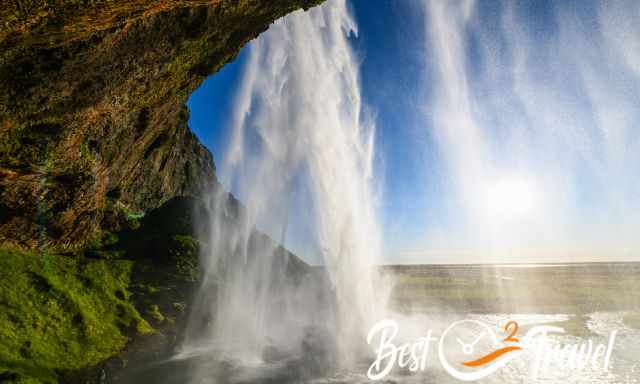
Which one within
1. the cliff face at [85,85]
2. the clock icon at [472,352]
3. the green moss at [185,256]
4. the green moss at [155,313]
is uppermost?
the cliff face at [85,85]

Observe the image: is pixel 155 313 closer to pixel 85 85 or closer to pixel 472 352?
pixel 85 85

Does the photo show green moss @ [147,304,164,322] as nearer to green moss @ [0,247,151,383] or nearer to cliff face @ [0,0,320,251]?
green moss @ [0,247,151,383]

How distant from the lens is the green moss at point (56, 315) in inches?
682

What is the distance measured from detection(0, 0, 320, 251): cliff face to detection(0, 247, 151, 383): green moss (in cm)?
349

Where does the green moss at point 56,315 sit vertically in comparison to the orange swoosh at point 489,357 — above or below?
above

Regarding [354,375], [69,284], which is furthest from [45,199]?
[354,375]

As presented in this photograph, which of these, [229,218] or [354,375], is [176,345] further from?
[229,218]

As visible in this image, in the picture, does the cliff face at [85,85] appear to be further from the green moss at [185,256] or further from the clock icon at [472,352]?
the clock icon at [472,352]

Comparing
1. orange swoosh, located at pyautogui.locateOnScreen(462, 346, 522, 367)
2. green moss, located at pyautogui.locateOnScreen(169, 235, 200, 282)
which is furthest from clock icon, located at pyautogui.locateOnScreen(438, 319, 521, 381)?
green moss, located at pyautogui.locateOnScreen(169, 235, 200, 282)

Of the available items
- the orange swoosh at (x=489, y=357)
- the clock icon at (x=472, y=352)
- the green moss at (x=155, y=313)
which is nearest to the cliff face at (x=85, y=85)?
the green moss at (x=155, y=313)

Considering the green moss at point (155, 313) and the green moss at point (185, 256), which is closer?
the green moss at point (155, 313)

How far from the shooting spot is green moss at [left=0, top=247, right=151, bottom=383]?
1733 cm

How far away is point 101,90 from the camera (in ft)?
63.4

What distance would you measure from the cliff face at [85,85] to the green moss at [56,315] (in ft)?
11.4
